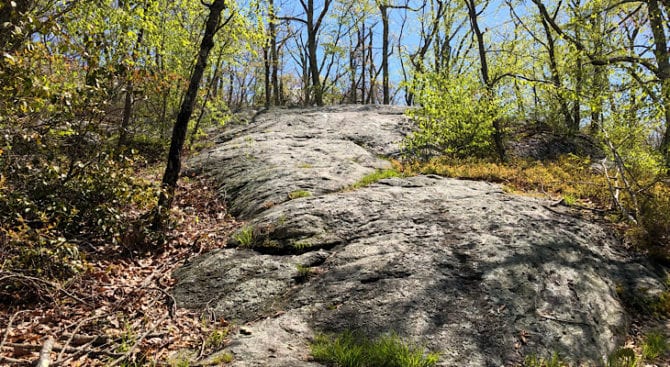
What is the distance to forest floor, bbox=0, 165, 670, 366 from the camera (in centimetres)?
460

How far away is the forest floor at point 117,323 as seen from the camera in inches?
181

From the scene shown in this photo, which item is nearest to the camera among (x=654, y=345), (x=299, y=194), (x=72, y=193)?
(x=654, y=345)

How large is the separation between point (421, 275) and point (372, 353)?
1.75 metres

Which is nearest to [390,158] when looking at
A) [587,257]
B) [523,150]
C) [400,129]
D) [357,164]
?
[357,164]

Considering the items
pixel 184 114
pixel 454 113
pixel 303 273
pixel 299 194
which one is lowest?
pixel 303 273

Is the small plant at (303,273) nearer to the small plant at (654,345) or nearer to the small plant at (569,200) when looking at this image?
the small plant at (654,345)

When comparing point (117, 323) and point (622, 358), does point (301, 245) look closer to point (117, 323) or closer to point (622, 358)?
point (117, 323)

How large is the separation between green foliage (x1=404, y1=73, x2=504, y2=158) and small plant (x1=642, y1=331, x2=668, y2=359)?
8847 mm

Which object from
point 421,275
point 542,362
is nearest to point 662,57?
point 421,275

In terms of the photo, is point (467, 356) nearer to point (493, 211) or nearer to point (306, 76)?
point (493, 211)

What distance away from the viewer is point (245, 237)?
765 centimetres

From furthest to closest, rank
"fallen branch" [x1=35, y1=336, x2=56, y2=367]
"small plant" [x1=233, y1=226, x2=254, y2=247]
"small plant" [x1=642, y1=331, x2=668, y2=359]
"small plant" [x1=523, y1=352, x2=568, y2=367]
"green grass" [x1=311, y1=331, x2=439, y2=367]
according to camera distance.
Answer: "small plant" [x1=233, y1=226, x2=254, y2=247]
"small plant" [x1=642, y1=331, x2=668, y2=359]
"small plant" [x1=523, y1=352, x2=568, y2=367]
"green grass" [x1=311, y1=331, x2=439, y2=367]
"fallen branch" [x1=35, y1=336, x2=56, y2=367]

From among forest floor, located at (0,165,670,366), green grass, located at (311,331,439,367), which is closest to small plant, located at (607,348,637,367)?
forest floor, located at (0,165,670,366)

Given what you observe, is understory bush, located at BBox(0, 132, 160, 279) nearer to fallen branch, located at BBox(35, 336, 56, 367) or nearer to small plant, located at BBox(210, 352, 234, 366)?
fallen branch, located at BBox(35, 336, 56, 367)
